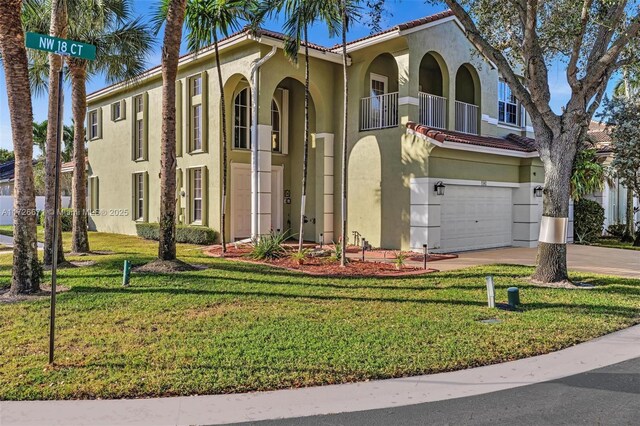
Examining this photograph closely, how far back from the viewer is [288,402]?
15.7 feet

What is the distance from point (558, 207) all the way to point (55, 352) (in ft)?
32.4

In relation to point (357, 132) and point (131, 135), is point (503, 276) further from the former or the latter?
point (131, 135)

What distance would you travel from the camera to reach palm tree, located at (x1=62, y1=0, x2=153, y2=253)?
14320 millimetres

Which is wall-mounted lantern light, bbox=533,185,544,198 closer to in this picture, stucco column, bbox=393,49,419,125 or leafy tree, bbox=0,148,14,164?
stucco column, bbox=393,49,419,125

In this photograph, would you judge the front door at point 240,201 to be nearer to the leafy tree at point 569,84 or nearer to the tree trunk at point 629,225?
the leafy tree at point 569,84

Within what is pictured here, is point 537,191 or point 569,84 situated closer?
point 569,84

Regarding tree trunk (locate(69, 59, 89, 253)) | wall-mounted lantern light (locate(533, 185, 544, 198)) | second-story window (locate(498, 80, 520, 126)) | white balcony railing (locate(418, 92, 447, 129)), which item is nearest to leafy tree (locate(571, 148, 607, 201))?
wall-mounted lantern light (locate(533, 185, 544, 198))

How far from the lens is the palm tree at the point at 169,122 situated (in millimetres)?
11797

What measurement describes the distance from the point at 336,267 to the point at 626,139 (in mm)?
14924

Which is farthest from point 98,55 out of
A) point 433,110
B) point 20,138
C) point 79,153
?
point 433,110

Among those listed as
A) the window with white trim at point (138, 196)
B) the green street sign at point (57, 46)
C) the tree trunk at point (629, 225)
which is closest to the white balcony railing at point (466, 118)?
the tree trunk at point (629, 225)

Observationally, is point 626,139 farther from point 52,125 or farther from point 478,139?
point 52,125

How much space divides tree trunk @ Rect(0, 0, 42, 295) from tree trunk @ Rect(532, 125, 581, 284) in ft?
34.2

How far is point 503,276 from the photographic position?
39.6ft
